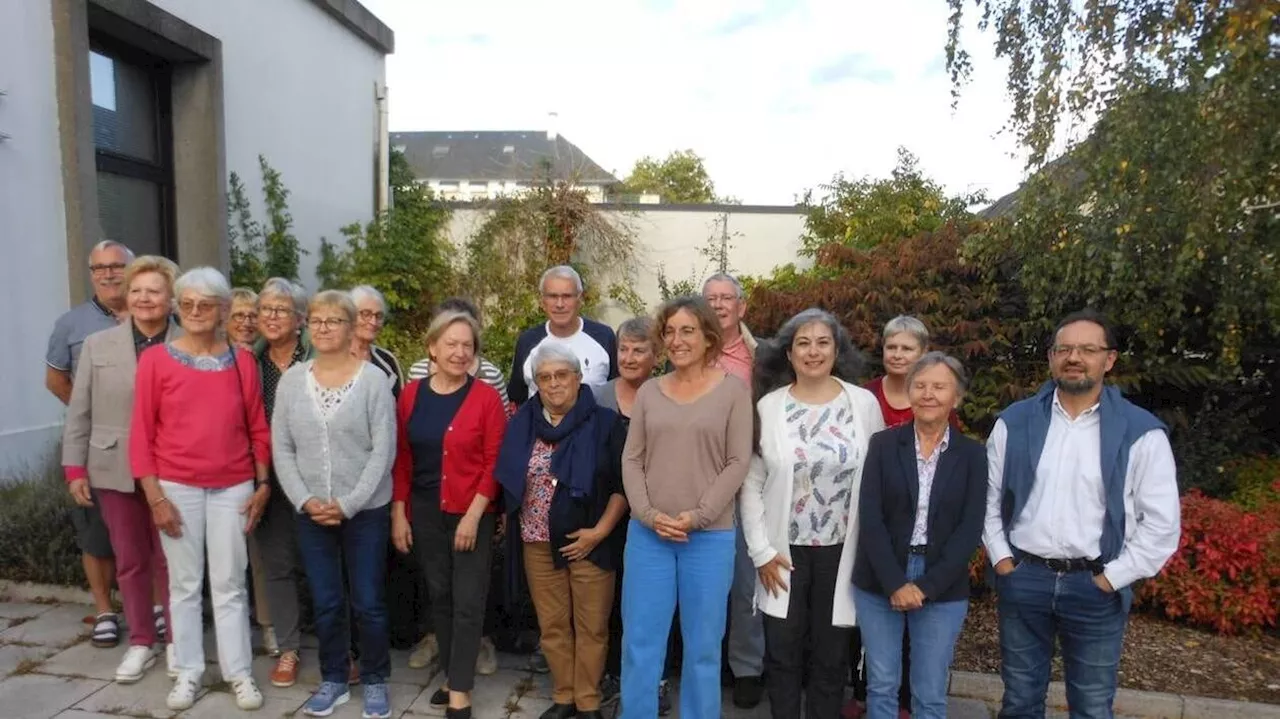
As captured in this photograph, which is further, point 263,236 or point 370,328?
point 263,236

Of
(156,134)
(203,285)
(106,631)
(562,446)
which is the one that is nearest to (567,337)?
(562,446)

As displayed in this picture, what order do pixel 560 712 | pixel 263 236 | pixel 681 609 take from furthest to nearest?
pixel 263 236 < pixel 560 712 < pixel 681 609

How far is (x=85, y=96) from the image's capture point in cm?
596

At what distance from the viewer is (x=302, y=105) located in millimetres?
9211

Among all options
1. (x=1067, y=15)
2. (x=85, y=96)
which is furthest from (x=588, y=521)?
(x=85, y=96)

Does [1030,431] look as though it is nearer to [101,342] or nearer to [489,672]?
[489,672]

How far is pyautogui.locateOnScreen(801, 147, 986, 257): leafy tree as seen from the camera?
39.1 ft

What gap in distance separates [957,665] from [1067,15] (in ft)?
12.0

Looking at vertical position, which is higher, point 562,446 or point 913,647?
point 562,446

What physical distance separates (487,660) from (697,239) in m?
9.83

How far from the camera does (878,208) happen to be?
12.2 m

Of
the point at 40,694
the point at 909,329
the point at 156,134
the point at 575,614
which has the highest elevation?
the point at 156,134

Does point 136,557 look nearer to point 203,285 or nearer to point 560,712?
point 203,285

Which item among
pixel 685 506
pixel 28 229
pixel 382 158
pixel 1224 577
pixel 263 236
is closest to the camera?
pixel 685 506
